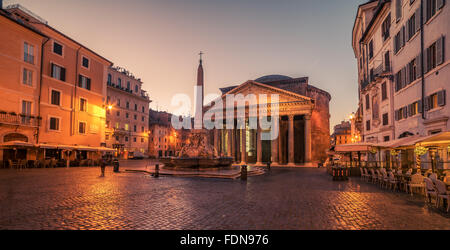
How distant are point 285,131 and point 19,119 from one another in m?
36.4

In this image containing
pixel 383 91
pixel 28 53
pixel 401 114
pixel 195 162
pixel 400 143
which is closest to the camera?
pixel 400 143

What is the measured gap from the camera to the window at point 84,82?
29.4 meters

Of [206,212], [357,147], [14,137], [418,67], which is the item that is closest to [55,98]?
[14,137]

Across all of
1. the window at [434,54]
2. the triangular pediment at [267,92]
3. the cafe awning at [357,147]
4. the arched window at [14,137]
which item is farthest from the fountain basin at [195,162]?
the triangular pediment at [267,92]

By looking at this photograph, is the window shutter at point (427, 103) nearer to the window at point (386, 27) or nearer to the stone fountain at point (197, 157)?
the window at point (386, 27)

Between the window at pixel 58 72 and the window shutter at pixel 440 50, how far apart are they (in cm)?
3169

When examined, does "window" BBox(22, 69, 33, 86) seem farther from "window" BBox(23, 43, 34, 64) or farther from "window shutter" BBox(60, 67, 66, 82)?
"window shutter" BBox(60, 67, 66, 82)

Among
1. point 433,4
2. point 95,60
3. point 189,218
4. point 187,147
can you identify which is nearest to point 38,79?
point 95,60

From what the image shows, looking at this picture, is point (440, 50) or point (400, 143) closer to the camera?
point (400, 143)

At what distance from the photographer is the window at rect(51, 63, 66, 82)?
86.2 feet

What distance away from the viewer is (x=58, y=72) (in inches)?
1057

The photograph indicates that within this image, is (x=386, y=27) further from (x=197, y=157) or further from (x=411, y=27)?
(x=197, y=157)

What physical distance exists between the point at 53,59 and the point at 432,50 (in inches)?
1262

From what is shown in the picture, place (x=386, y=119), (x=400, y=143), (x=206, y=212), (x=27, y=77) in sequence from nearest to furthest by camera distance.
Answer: (x=206, y=212)
(x=400, y=143)
(x=386, y=119)
(x=27, y=77)
